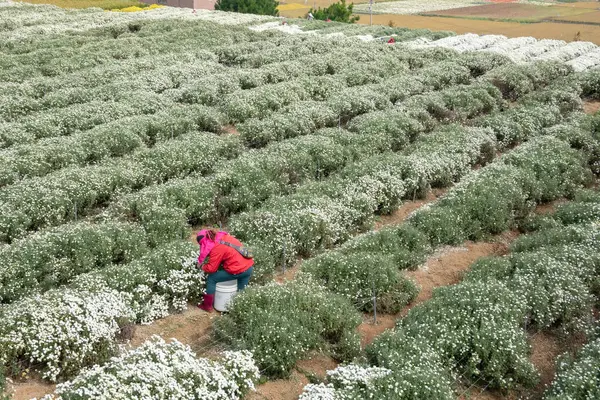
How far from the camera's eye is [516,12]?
254ft

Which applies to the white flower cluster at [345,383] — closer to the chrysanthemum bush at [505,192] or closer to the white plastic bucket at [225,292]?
the white plastic bucket at [225,292]

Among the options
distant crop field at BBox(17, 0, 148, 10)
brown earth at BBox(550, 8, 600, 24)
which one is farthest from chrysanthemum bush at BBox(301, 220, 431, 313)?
brown earth at BBox(550, 8, 600, 24)

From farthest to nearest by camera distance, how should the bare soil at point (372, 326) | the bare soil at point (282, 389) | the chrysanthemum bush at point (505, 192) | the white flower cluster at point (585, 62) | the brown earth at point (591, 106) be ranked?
the white flower cluster at point (585, 62), the brown earth at point (591, 106), the chrysanthemum bush at point (505, 192), the bare soil at point (372, 326), the bare soil at point (282, 389)

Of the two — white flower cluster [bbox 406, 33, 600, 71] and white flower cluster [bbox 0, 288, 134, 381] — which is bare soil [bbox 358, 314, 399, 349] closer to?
white flower cluster [bbox 0, 288, 134, 381]

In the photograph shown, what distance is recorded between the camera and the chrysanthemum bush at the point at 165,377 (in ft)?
23.5

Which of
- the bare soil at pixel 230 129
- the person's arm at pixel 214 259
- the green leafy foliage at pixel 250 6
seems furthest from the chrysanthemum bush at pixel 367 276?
the green leafy foliage at pixel 250 6

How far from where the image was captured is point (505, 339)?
9062 millimetres

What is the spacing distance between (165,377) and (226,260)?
281 centimetres

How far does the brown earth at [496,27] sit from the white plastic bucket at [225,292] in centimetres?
4805

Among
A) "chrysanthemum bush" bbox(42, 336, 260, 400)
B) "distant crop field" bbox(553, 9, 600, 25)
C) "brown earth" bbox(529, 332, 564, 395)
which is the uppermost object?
"distant crop field" bbox(553, 9, 600, 25)

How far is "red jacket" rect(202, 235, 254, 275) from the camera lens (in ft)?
32.4

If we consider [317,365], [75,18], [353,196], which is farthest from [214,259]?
[75,18]

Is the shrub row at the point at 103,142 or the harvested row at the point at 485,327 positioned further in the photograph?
the shrub row at the point at 103,142

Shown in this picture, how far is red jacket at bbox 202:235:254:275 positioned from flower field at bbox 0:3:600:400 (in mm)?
483
